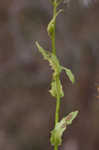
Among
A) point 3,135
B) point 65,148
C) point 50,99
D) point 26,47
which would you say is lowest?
point 65,148

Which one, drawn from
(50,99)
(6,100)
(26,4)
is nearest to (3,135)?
(6,100)

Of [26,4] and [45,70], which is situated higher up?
[26,4]

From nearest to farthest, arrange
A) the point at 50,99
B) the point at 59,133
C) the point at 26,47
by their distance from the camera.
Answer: the point at 59,133 < the point at 26,47 < the point at 50,99

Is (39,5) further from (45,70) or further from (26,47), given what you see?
(45,70)

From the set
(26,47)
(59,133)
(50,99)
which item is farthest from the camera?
(50,99)

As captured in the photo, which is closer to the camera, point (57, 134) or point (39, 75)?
point (57, 134)

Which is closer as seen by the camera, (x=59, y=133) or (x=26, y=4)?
(x=59, y=133)

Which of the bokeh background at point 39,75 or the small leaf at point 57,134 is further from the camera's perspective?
the bokeh background at point 39,75

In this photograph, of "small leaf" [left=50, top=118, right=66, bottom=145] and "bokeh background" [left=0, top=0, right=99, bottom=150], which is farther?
"bokeh background" [left=0, top=0, right=99, bottom=150]
